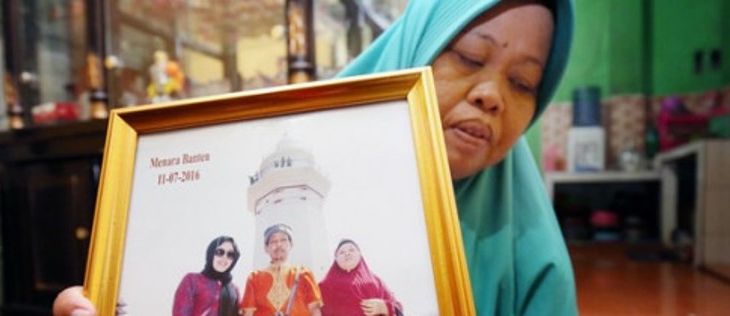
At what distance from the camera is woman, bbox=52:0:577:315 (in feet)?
1.61

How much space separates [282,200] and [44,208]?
180 cm

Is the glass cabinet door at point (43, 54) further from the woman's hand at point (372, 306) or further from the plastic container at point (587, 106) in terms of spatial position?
the plastic container at point (587, 106)

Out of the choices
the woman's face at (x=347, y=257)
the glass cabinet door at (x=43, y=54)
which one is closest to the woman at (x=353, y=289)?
the woman's face at (x=347, y=257)

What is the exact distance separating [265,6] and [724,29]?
2107 mm

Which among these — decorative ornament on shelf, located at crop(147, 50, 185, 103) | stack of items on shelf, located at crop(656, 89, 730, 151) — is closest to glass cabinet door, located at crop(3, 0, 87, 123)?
decorative ornament on shelf, located at crop(147, 50, 185, 103)

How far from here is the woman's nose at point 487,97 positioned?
1.59ft

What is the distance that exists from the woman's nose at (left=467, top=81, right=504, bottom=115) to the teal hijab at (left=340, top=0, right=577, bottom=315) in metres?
0.06

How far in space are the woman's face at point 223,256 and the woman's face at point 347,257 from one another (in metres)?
0.10

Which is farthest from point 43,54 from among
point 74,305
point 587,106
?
point 587,106

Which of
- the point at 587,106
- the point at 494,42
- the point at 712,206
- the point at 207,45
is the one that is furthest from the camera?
the point at 587,106

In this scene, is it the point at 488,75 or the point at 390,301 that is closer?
the point at 390,301

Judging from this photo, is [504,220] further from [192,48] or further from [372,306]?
[192,48]

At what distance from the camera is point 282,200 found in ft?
1.39

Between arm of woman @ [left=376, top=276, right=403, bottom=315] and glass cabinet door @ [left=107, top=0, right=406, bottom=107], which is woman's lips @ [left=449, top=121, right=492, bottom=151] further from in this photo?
glass cabinet door @ [left=107, top=0, right=406, bottom=107]
